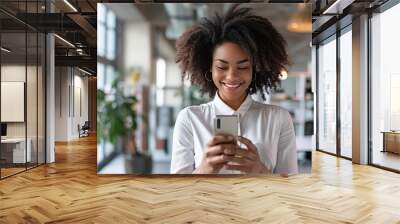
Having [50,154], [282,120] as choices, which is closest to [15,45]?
[50,154]

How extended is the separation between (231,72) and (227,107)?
13.6 inches

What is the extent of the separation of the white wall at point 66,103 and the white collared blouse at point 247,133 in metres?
11.8

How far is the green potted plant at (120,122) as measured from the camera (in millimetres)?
4172

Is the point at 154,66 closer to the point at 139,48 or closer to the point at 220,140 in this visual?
the point at 139,48

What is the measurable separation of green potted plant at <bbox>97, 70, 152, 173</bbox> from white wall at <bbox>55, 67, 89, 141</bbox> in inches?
450

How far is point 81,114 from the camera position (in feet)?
57.9

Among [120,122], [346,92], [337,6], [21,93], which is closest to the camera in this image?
[120,122]

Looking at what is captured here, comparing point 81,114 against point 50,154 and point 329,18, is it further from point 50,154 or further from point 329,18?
point 329,18

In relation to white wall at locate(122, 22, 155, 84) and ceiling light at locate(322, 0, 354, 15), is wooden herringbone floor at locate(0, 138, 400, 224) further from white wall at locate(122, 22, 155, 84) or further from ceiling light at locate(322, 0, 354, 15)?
ceiling light at locate(322, 0, 354, 15)

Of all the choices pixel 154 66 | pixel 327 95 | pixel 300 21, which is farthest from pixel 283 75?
pixel 327 95

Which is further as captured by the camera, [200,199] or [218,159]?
[200,199]

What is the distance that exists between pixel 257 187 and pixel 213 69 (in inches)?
78.8

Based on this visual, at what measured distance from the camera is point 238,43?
4027 millimetres

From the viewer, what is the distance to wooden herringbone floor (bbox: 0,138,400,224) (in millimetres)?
3918
